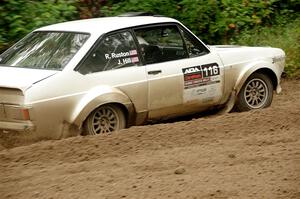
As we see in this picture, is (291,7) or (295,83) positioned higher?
(291,7)

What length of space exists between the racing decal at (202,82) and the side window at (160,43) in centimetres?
27

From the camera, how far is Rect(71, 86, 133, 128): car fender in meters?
7.16

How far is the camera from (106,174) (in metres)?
5.51

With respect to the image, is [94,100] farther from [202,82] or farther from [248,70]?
[248,70]

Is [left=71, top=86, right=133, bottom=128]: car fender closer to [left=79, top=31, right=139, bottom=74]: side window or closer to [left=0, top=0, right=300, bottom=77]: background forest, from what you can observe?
[left=79, top=31, right=139, bottom=74]: side window

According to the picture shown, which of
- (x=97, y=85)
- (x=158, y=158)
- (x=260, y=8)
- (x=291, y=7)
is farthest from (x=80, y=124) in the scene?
(x=291, y=7)

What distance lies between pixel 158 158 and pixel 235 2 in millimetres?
7644

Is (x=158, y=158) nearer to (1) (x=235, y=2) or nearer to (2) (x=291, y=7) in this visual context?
(1) (x=235, y=2)

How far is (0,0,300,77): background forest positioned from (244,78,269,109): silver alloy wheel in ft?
10.2

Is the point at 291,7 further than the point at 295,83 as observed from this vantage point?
Yes

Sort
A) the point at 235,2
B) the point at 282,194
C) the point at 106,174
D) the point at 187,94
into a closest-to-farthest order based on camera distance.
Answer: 1. the point at 282,194
2. the point at 106,174
3. the point at 187,94
4. the point at 235,2

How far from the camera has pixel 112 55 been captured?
7.68 meters

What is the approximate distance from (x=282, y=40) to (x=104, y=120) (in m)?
6.40

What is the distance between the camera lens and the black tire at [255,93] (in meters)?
8.92
